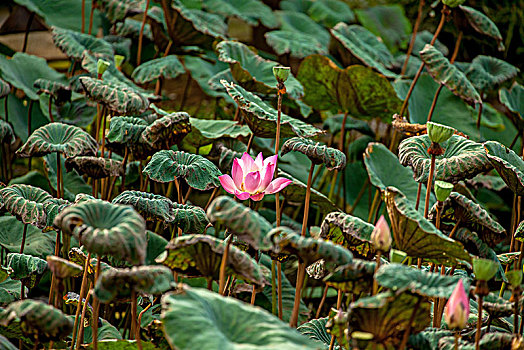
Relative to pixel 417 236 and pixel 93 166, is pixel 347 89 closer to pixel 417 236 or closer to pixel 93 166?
pixel 93 166

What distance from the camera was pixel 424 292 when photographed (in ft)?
2.26

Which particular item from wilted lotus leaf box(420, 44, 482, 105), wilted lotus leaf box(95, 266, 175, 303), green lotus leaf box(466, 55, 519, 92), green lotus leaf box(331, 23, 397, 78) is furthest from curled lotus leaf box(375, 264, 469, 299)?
green lotus leaf box(466, 55, 519, 92)

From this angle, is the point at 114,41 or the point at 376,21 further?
the point at 376,21

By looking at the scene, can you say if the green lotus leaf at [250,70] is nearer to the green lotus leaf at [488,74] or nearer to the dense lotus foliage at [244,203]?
the dense lotus foliage at [244,203]

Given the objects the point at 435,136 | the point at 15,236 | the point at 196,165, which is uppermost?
the point at 435,136

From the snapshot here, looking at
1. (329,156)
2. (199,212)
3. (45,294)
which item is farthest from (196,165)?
(45,294)

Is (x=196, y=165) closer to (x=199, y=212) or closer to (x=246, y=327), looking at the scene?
(x=199, y=212)

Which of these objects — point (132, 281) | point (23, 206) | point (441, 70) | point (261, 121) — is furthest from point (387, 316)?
point (441, 70)

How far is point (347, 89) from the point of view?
1.82 metres

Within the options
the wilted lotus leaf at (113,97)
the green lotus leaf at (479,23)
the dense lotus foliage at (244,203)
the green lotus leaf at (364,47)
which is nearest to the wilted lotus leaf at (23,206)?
the dense lotus foliage at (244,203)

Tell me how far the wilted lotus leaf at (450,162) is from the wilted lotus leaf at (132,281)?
538 millimetres

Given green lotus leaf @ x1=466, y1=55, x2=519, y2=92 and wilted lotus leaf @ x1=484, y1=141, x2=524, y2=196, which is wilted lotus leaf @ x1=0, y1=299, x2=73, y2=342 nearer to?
wilted lotus leaf @ x1=484, y1=141, x2=524, y2=196

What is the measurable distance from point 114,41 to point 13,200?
4.46 ft

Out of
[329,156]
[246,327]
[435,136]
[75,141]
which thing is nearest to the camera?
[246,327]
